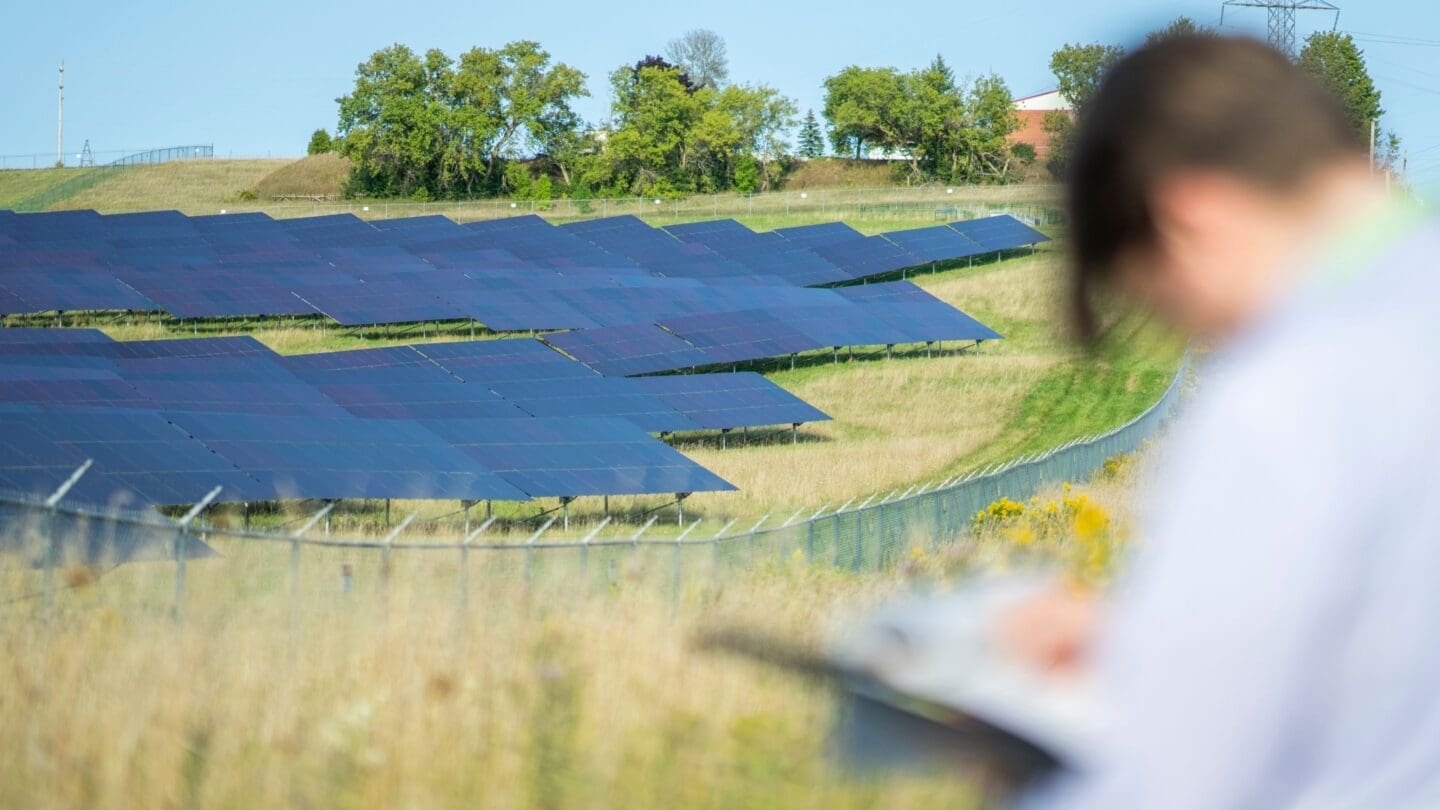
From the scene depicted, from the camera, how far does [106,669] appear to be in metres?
7.29

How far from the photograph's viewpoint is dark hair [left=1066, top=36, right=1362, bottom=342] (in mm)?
1748

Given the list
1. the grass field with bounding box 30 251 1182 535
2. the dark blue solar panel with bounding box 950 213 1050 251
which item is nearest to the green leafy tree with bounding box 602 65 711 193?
the dark blue solar panel with bounding box 950 213 1050 251

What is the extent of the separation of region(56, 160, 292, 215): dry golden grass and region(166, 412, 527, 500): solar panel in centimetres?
6404

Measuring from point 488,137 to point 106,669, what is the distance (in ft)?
323

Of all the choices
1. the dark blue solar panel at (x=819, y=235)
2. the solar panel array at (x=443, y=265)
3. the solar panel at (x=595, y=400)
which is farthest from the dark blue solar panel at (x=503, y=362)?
the dark blue solar panel at (x=819, y=235)

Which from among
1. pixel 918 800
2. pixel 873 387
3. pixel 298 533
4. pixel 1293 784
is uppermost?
pixel 1293 784

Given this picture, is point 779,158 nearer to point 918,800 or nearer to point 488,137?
point 488,137

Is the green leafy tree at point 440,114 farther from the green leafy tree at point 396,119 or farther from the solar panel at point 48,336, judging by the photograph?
the solar panel at point 48,336

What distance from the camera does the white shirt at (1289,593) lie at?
149cm

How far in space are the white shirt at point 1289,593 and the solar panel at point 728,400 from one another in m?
31.0

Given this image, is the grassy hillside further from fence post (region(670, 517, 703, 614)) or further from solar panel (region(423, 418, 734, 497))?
fence post (region(670, 517, 703, 614))

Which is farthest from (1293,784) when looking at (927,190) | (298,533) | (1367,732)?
(927,190)

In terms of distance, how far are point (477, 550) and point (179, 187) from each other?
300 ft

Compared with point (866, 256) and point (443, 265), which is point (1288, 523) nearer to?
point (443, 265)
